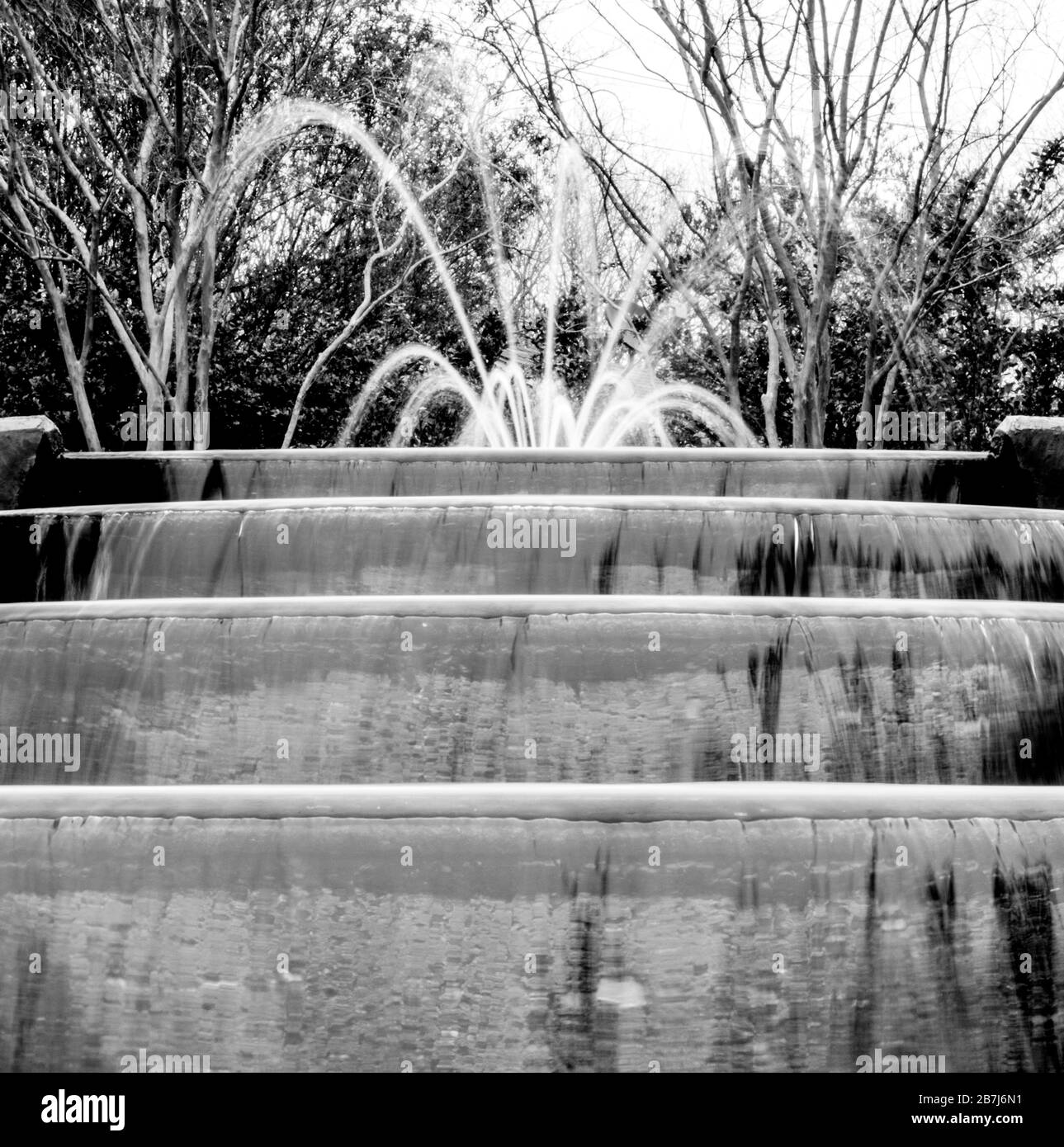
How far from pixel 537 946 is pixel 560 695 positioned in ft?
2.45

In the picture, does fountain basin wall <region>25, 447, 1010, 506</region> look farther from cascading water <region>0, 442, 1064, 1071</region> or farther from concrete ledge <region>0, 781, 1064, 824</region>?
concrete ledge <region>0, 781, 1064, 824</region>

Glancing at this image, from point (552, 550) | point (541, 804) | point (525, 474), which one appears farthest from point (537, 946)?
point (525, 474)

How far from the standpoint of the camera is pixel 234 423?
1972 centimetres

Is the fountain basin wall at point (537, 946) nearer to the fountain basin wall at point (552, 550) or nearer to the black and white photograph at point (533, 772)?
the black and white photograph at point (533, 772)

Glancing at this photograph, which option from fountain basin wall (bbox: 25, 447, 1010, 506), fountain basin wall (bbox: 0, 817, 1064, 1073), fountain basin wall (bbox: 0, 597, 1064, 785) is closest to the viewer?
fountain basin wall (bbox: 0, 817, 1064, 1073)

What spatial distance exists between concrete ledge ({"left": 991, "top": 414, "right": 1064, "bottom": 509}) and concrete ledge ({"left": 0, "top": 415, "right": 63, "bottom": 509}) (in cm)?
357

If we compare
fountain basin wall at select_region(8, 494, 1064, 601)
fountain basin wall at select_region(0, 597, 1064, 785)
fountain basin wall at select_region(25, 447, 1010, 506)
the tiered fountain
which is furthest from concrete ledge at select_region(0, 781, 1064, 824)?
fountain basin wall at select_region(25, 447, 1010, 506)

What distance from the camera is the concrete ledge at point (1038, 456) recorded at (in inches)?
172

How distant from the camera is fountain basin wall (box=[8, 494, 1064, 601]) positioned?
3.47 metres

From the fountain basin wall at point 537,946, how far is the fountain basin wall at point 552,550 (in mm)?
1576

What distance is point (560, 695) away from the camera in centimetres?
258

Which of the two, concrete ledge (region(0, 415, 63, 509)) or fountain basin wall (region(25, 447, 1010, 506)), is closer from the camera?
concrete ledge (region(0, 415, 63, 509))

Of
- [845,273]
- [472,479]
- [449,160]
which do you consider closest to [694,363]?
[845,273]
